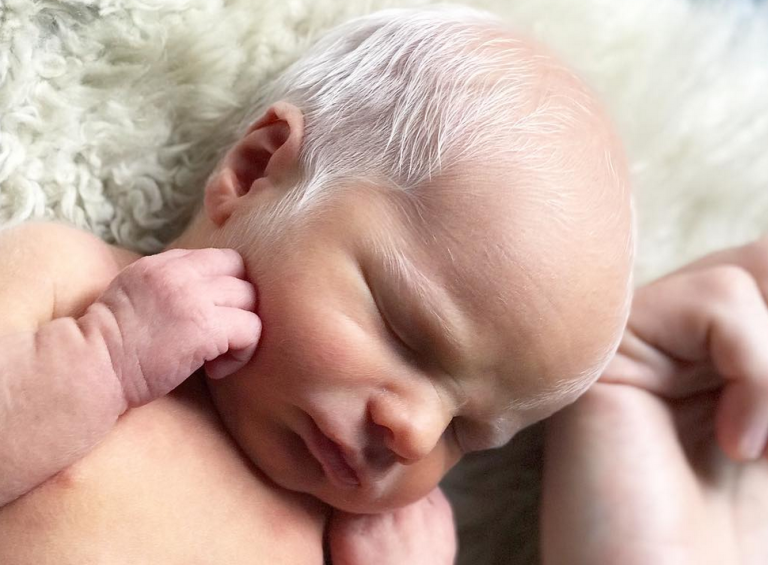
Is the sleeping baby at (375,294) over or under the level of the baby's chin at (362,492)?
over

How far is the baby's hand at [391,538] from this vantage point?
37.4 inches

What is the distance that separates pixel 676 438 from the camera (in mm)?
1103

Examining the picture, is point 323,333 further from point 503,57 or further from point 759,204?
point 759,204

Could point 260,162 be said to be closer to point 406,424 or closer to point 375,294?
point 375,294

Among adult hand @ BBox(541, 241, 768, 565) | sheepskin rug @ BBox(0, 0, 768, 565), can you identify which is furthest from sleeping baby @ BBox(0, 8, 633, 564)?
adult hand @ BBox(541, 241, 768, 565)

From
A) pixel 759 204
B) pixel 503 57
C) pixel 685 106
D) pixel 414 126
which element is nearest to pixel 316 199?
pixel 414 126

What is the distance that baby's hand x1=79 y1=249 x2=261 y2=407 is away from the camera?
736 mm

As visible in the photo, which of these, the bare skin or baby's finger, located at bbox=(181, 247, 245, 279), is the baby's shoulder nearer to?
the bare skin

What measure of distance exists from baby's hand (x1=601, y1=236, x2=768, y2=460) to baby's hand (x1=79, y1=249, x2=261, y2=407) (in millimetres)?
564

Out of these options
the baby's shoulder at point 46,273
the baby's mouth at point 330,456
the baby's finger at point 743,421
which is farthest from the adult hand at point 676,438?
the baby's shoulder at point 46,273

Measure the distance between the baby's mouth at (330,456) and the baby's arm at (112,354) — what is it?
0.11 meters

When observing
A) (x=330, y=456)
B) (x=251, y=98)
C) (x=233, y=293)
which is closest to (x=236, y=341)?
(x=233, y=293)

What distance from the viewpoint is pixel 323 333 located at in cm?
78

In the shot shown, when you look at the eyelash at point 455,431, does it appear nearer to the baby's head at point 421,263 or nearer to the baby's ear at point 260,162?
the baby's head at point 421,263
